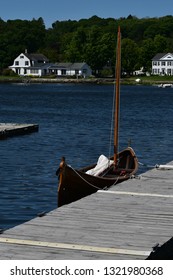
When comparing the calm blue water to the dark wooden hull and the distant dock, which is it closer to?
the distant dock

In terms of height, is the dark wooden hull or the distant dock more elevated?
the dark wooden hull

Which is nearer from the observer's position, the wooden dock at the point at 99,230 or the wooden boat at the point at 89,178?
the wooden dock at the point at 99,230

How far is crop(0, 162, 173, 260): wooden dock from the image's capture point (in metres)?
16.0

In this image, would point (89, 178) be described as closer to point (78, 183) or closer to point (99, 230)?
point (78, 183)

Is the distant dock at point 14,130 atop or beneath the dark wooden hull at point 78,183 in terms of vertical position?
beneath

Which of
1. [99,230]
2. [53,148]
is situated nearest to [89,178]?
[99,230]

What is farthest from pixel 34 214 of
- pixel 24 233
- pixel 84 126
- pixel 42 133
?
pixel 84 126

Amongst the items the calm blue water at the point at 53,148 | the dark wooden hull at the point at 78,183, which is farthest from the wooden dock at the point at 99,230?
the calm blue water at the point at 53,148

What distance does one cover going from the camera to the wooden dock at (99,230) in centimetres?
1605

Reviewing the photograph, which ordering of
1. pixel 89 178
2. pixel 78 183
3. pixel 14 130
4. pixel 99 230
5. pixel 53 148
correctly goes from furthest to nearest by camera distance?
pixel 14 130 → pixel 53 148 → pixel 89 178 → pixel 78 183 → pixel 99 230

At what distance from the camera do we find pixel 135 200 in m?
22.5

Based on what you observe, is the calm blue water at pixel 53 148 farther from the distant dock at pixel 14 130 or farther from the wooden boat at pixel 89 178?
the wooden boat at pixel 89 178

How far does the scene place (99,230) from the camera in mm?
18016

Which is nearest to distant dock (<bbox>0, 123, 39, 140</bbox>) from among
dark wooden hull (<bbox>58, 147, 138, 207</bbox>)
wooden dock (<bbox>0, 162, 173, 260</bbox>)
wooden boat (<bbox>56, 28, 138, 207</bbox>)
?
wooden boat (<bbox>56, 28, 138, 207</bbox>)
